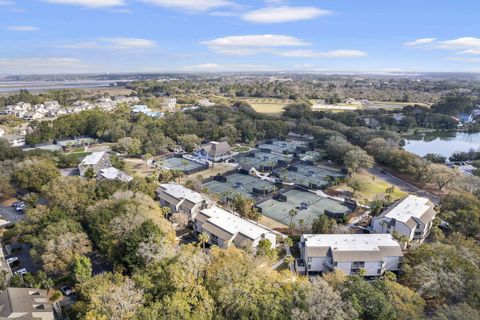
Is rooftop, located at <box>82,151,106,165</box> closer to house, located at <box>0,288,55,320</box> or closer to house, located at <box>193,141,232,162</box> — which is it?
house, located at <box>193,141,232,162</box>

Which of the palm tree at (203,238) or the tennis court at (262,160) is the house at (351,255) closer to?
the palm tree at (203,238)

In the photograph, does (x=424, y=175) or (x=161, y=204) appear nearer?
(x=161, y=204)

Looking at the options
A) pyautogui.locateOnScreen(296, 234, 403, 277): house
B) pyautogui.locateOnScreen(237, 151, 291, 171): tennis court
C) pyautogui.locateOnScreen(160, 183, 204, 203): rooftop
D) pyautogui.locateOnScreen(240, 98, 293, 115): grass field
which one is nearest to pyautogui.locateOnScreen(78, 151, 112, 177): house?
pyautogui.locateOnScreen(160, 183, 204, 203): rooftop

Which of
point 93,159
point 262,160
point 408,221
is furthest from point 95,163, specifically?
point 408,221

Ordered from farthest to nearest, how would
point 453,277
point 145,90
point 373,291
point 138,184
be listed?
point 145,90 < point 138,184 < point 453,277 < point 373,291

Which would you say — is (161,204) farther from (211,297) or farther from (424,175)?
(424,175)

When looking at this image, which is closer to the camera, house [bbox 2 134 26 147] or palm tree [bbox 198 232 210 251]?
palm tree [bbox 198 232 210 251]

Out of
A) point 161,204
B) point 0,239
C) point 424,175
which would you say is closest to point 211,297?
point 161,204
